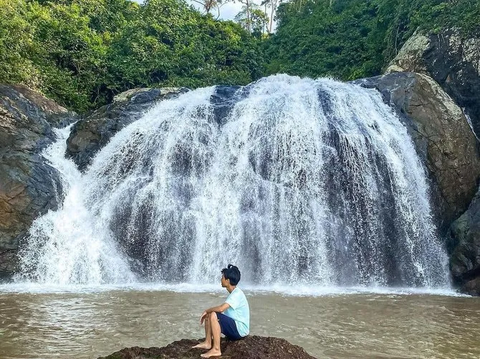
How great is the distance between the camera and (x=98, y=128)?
1723cm

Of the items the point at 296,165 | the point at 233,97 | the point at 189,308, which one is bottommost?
the point at 189,308

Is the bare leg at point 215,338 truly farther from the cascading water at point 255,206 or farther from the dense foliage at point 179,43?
the dense foliage at point 179,43

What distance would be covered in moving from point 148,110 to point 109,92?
33.2ft

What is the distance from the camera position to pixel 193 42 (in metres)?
32.0

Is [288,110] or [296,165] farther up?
[288,110]

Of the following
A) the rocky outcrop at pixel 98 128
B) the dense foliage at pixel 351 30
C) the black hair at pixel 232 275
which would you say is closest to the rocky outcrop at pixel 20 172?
the rocky outcrop at pixel 98 128

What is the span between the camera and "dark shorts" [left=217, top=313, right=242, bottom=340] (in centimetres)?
480

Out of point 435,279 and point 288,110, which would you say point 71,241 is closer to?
point 288,110

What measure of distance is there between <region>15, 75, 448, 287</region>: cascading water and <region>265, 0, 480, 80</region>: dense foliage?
7453 millimetres

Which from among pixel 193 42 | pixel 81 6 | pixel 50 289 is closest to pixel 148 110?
pixel 50 289

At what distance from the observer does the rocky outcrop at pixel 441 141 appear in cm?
1462

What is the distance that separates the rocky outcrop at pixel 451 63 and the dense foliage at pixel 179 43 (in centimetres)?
56

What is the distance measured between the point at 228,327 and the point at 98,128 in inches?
543

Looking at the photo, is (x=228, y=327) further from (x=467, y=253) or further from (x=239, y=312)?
(x=467, y=253)
